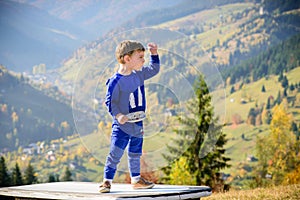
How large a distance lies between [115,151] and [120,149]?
65mm

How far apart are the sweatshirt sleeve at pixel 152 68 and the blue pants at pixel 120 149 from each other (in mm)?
751

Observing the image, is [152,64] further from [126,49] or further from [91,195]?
[91,195]

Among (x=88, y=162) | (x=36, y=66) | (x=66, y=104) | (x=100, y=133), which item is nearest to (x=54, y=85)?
(x=66, y=104)

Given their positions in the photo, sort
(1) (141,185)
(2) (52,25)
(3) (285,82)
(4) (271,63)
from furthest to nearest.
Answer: (2) (52,25), (4) (271,63), (3) (285,82), (1) (141,185)

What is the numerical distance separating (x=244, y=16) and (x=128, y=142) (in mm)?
117406

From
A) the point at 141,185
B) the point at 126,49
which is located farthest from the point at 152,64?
the point at 141,185

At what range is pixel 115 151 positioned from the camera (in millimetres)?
6602

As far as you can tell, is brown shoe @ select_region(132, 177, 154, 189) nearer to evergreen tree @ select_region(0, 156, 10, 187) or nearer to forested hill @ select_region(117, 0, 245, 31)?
evergreen tree @ select_region(0, 156, 10, 187)

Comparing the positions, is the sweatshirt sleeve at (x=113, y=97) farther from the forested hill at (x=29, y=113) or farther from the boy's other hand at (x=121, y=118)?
the forested hill at (x=29, y=113)

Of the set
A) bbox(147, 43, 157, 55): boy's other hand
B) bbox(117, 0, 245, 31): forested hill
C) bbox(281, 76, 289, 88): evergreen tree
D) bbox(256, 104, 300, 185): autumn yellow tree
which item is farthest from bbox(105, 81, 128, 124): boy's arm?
bbox(117, 0, 245, 31): forested hill

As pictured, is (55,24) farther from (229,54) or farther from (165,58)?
(165,58)

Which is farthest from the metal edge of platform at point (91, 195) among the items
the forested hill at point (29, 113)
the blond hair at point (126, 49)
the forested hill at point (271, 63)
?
the forested hill at point (29, 113)

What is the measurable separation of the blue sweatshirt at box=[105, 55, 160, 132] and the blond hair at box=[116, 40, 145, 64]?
238 millimetres

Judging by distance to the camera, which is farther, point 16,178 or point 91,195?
point 16,178
